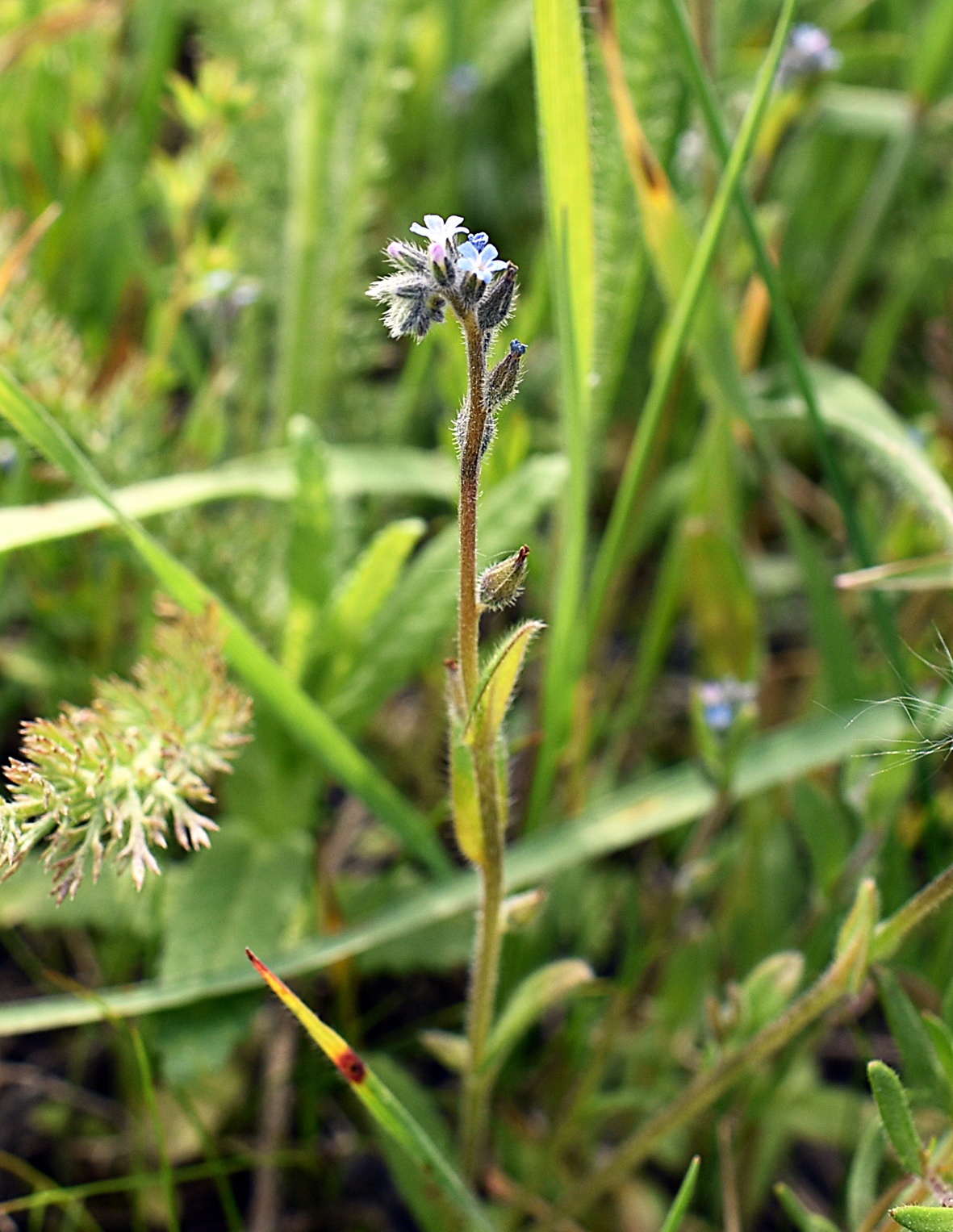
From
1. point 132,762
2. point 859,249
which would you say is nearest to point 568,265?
point 132,762

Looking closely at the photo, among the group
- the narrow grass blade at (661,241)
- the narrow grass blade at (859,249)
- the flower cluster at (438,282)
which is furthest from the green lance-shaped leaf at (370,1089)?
the narrow grass blade at (859,249)

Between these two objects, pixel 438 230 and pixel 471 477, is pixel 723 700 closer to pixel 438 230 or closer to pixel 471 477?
pixel 471 477

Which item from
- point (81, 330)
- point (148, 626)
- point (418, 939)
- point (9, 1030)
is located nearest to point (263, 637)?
point (148, 626)

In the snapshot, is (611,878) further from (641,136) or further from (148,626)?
(641,136)

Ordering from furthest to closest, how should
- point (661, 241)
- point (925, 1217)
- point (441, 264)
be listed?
point (661, 241), point (925, 1217), point (441, 264)

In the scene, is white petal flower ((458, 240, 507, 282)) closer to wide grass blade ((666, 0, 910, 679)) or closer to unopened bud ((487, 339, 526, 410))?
unopened bud ((487, 339, 526, 410))

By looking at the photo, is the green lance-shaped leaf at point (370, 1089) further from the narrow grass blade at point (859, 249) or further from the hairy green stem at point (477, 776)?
the narrow grass blade at point (859, 249)

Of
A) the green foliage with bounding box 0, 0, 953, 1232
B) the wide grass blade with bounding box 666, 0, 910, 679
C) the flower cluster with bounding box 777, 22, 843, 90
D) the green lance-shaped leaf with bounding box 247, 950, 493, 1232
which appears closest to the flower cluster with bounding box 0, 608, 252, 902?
the green foliage with bounding box 0, 0, 953, 1232
